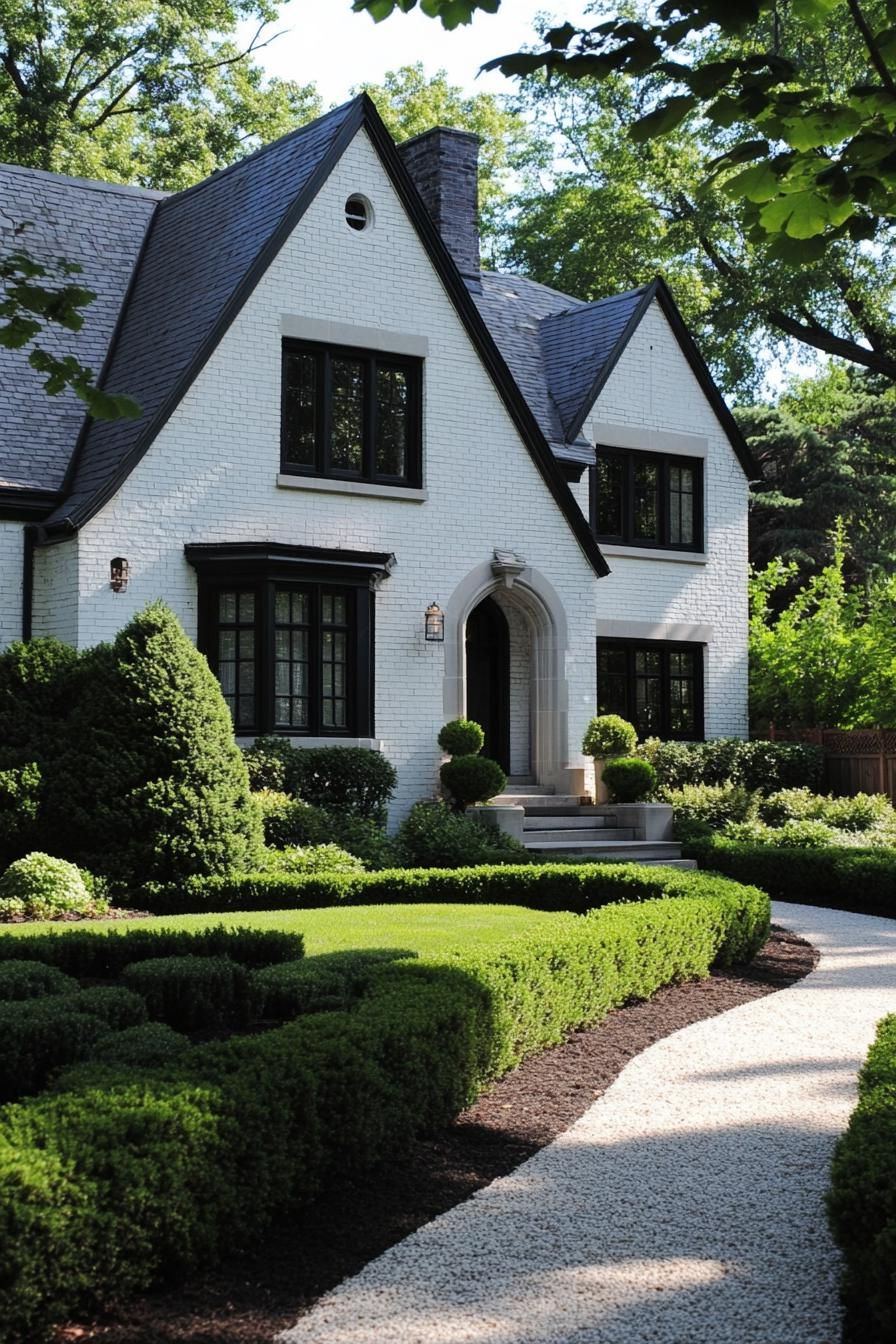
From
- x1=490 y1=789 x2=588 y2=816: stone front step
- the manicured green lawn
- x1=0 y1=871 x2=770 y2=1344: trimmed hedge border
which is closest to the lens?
x1=0 y1=871 x2=770 y2=1344: trimmed hedge border

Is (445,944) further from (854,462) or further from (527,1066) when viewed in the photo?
(854,462)

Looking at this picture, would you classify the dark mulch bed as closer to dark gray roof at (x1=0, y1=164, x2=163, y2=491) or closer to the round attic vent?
dark gray roof at (x1=0, y1=164, x2=163, y2=491)

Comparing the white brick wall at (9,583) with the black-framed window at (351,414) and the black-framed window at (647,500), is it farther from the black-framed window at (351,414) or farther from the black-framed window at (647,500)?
the black-framed window at (647,500)

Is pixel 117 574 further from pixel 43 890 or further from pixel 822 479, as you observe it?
pixel 822 479

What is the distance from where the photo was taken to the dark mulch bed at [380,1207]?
448 cm

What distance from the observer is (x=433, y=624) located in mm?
19141

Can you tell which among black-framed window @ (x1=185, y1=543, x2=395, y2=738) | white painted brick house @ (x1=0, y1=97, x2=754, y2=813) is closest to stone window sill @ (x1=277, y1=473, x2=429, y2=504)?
white painted brick house @ (x1=0, y1=97, x2=754, y2=813)

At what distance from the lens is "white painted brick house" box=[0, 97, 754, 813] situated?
17.4 metres

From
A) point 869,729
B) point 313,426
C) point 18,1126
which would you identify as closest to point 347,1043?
point 18,1126

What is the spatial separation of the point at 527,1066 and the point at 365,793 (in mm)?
9861

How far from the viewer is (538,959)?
329 inches

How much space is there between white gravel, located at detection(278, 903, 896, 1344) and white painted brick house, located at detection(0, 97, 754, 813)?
1065 centimetres

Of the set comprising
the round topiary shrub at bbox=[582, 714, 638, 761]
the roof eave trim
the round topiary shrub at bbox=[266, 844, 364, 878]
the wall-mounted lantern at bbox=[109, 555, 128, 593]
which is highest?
the roof eave trim

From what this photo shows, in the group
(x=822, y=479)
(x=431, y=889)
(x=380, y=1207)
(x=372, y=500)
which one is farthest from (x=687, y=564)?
(x=380, y=1207)
